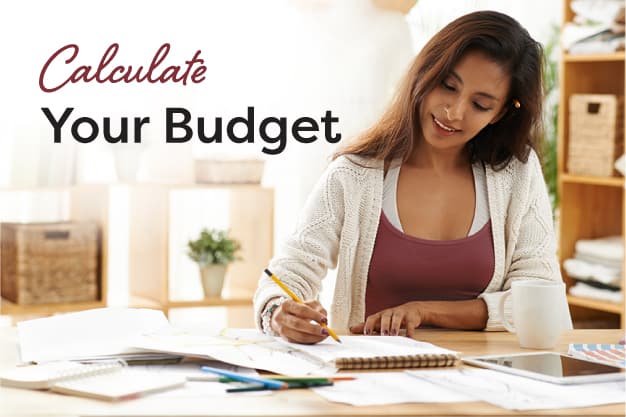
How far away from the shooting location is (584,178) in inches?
144

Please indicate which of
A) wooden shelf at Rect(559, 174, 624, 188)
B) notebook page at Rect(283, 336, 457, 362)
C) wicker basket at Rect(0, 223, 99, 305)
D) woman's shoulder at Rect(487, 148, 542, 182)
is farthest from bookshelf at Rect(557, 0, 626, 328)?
notebook page at Rect(283, 336, 457, 362)

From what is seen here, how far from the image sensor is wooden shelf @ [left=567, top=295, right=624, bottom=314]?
3.51 m

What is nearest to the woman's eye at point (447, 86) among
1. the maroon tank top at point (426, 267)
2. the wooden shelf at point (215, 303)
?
the maroon tank top at point (426, 267)

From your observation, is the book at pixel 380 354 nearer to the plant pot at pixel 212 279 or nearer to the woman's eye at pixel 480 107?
the woman's eye at pixel 480 107

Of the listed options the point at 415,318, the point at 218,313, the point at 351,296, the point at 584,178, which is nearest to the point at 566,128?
the point at 584,178

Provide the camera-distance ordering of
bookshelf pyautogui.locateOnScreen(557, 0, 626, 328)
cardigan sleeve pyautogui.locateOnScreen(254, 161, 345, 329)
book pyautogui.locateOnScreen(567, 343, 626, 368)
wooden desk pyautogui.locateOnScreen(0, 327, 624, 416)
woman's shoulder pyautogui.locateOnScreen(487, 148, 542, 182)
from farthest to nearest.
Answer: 1. bookshelf pyautogui.locateOnScreen(557, 0, 626, 328)
2. woman's shoulder pyautogui.locateOnScreen(487, 148, 542, 182)
3. cardigan sleeve pyautogui.locateOnScreen(254, 161, 345, 329)
4. book pyautogui.locateOnScreen(567, 343, 626, 368)
5. wooden desk pyautogui.locateOnScreen(0, 327, 624, 416)

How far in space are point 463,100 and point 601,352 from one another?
0.63 meters

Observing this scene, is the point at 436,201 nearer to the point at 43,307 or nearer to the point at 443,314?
the point at 443,314

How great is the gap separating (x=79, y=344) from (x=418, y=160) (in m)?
0.91

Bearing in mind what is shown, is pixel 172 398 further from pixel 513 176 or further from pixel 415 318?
pixel 513 176

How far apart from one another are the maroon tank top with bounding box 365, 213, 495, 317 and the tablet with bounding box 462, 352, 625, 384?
20.9 inches

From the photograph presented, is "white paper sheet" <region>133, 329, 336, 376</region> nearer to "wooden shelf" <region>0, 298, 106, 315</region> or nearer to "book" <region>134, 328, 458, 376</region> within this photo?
"book" <region>134, 328, 458, 376</region>

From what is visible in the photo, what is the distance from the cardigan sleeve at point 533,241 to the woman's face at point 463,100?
7.4 inches

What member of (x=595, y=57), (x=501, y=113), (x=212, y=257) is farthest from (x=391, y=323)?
(x=595, y=57)
